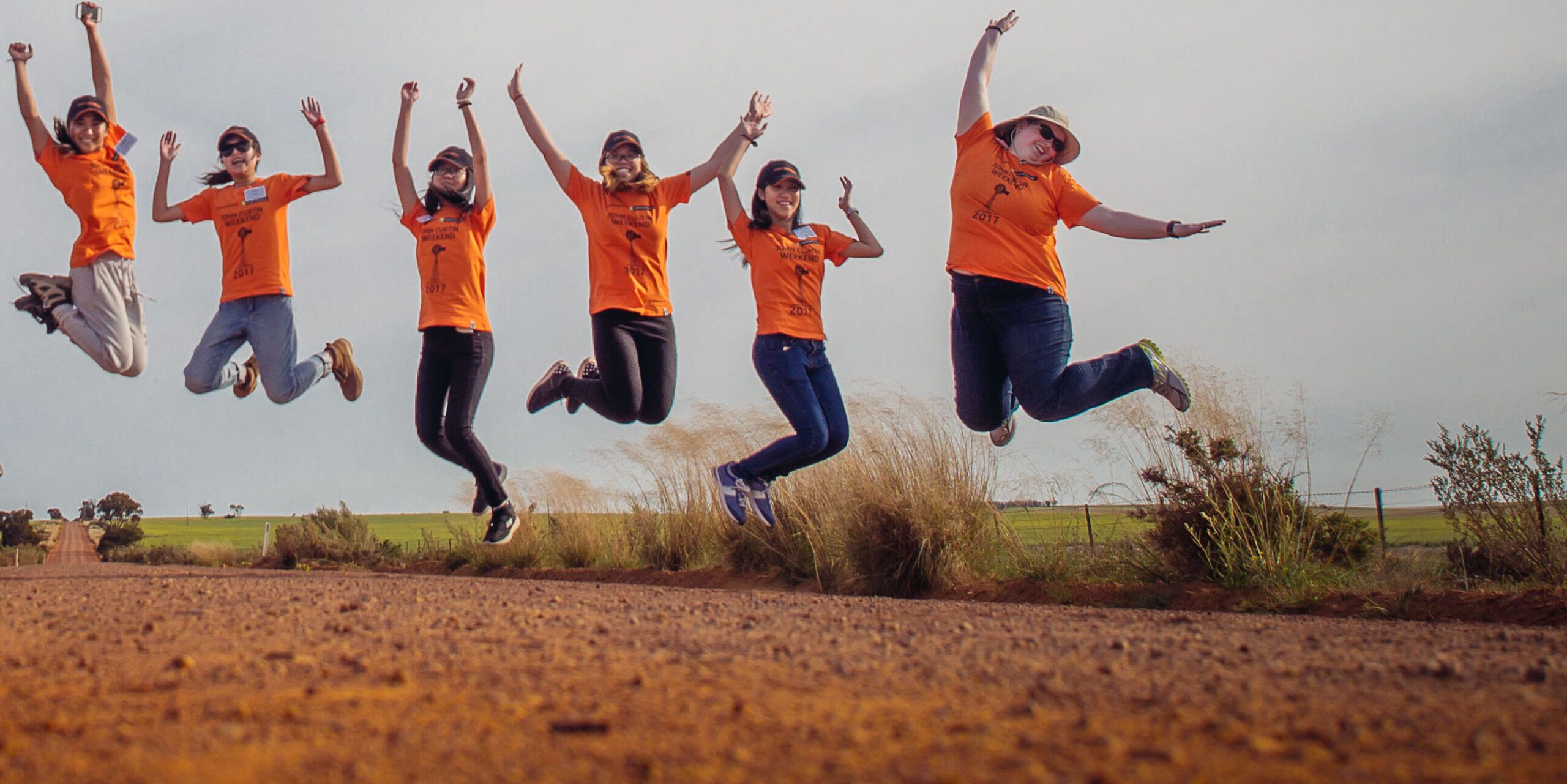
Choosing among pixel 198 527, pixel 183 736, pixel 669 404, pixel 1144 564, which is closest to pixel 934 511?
pixel 1144 564

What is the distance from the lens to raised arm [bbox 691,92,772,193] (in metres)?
6.91

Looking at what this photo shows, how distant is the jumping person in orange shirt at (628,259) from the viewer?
6.82 meters

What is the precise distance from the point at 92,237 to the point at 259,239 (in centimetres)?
105

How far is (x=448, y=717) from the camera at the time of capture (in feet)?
7.82

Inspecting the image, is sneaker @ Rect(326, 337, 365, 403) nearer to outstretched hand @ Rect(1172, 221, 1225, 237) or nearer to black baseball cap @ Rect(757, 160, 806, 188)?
black baseball cap @ Rect(757, 160, 806, 188)

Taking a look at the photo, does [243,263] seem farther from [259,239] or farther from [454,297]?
[454,297]

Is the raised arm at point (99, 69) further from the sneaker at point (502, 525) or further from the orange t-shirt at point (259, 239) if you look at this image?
the sneaker at point (502, 525)

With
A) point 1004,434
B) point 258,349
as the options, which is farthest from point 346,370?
point 1004,434

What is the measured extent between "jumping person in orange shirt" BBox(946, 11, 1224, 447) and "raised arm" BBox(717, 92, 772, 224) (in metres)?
1.21

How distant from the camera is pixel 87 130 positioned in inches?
281

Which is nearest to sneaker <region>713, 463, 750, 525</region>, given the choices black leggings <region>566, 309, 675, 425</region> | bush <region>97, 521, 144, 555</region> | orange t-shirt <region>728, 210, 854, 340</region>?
black leggings <region>566, 309, 675, 425</region>

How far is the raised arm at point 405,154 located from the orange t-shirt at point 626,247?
109cm

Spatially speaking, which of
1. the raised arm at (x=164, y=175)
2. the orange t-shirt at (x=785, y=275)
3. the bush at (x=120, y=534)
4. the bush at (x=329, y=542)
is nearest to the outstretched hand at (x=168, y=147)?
the raised arm at (x=164, y=175)

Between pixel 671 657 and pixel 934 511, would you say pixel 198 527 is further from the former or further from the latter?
pixel 671 657
